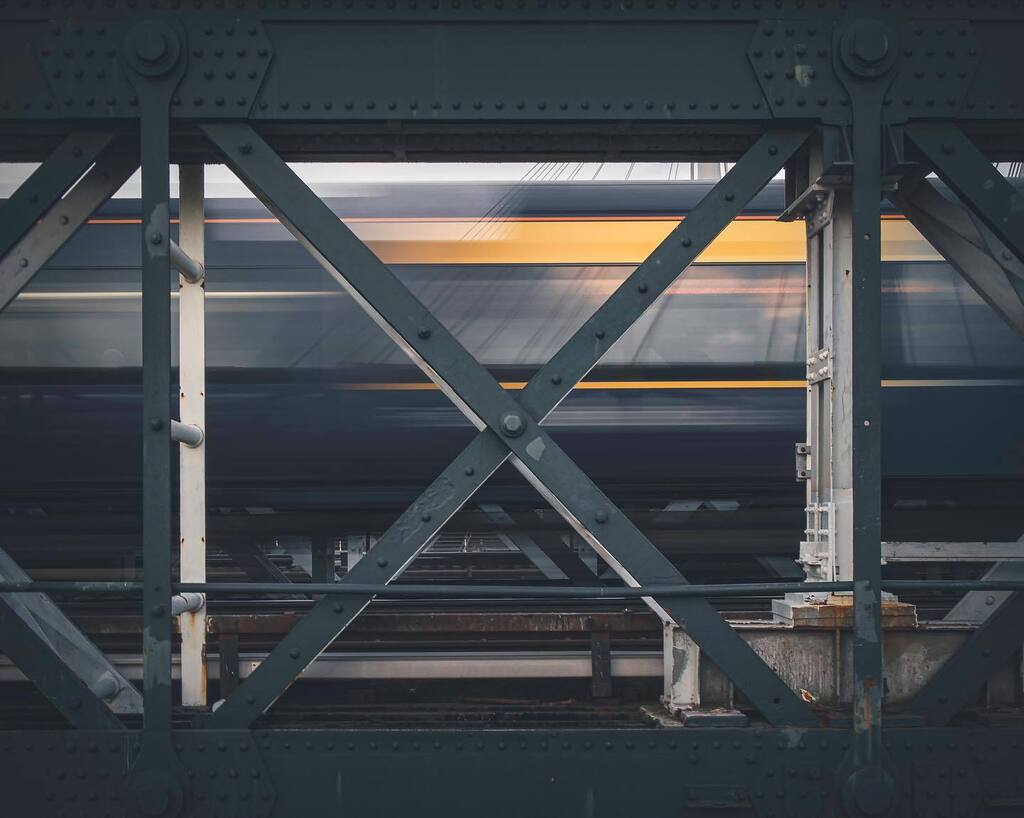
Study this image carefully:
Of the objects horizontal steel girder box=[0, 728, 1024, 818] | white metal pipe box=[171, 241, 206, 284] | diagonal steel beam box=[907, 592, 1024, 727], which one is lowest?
horizontal steel girder box=[0, 728, 1024, 818]

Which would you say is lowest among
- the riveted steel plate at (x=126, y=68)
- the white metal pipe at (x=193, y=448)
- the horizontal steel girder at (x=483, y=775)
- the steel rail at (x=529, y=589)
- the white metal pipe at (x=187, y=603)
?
the horizontal steel girder at (x=483, y=775)

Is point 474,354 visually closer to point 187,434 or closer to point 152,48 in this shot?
point 187,434

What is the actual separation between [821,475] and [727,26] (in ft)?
5.34

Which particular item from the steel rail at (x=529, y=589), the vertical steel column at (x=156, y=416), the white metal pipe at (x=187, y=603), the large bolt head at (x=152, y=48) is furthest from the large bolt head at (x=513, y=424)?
the large bolt head at (x=152, y=48)

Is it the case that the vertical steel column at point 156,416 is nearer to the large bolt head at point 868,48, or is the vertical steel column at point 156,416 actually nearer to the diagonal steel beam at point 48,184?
the diagonal steel beam at point 48,184

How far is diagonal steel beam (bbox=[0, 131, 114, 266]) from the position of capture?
3.19 metres

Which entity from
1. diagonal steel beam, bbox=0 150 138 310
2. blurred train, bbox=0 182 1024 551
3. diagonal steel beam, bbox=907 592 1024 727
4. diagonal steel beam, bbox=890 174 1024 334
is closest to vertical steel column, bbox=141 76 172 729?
diagonal steel beam, bbox=0 150 138 310

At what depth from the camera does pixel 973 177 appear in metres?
3.25

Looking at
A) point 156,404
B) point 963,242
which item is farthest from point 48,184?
point 963,242

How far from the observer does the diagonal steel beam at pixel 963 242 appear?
356cm

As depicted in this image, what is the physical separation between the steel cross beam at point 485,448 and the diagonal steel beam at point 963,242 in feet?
2.99

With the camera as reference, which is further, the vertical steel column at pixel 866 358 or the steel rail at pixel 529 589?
the vertical steel column at pixel 866 358

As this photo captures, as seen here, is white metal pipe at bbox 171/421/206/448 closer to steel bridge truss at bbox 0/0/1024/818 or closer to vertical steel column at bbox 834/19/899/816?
steel bridge truss at bbox 0/0/1024/818

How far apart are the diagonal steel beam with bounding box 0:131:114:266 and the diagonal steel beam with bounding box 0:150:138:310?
0.18 metres
